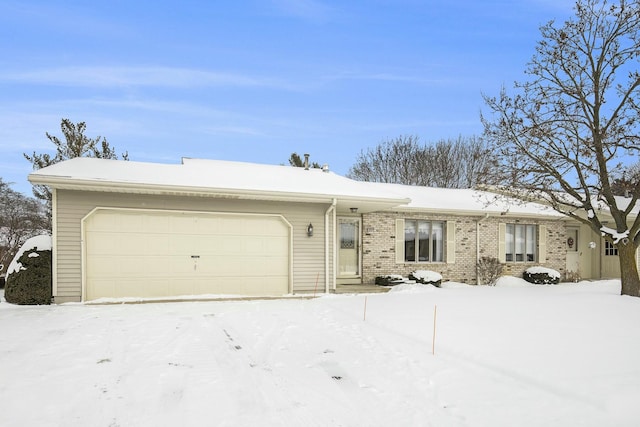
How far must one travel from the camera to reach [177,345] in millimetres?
6500

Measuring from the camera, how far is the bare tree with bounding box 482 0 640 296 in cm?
1148

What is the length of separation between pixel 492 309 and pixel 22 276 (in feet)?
34.6

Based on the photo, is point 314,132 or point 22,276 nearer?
point 22,276

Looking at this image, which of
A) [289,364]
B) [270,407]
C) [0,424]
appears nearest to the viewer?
[0,424]

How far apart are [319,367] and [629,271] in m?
9.93

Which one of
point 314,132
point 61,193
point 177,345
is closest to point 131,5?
point 61,193

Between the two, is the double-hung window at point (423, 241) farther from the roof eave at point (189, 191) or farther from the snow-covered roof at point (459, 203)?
the roof eave at point (189, 191)

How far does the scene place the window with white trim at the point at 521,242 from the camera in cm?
1709

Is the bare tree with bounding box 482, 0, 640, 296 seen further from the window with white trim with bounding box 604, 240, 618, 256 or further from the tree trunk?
the window with white trim with bounding box 604, 240, 618, 256

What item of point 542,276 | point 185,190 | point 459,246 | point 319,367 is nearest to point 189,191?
point 185,190

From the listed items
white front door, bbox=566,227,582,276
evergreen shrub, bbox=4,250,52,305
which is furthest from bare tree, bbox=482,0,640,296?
evergreen shrub, bbox=4,250,52,305

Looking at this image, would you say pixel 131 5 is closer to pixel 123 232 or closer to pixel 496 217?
pixel 123 232

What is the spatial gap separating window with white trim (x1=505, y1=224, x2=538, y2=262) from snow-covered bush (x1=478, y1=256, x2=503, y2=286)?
1.03 m

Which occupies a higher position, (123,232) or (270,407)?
(123,232)
